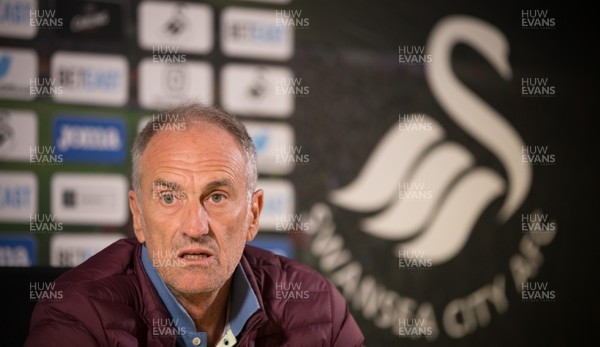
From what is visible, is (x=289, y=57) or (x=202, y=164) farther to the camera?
(x=289, y=57)

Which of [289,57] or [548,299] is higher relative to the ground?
[289,57]

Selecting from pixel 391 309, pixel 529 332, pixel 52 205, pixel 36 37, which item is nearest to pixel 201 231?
pixel 52 205

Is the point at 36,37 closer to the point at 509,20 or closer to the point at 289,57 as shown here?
the point at 289,57

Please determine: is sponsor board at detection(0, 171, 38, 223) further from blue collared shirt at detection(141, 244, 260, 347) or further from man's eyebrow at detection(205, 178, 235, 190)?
man's eyebrow at detection(205, 178, 235, 190)

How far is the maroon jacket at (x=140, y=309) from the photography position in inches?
43.5

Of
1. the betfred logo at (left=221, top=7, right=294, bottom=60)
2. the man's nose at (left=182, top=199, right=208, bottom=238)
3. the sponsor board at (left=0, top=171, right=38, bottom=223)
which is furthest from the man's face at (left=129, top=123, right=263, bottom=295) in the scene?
the betfred logo at (left=221, top=7, right=294, bottom=60)

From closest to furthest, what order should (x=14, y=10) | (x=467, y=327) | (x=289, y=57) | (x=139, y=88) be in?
1. (x=14, y=10)
2. (x=139, y=88)
3. (x=289, y=57)
4. (x=467, y=327)

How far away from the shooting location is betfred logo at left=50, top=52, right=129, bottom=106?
2.11 m

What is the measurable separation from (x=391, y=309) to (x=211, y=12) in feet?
3.83

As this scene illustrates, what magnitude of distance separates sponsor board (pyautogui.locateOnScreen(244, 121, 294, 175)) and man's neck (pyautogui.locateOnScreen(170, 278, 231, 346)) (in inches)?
40.6

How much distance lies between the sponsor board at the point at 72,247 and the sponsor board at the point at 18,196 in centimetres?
11

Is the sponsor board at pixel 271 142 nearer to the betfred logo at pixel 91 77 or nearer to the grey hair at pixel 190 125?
the betfred logo at pixel 91 77

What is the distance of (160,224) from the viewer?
1.21 m

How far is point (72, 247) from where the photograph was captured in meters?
2.11
